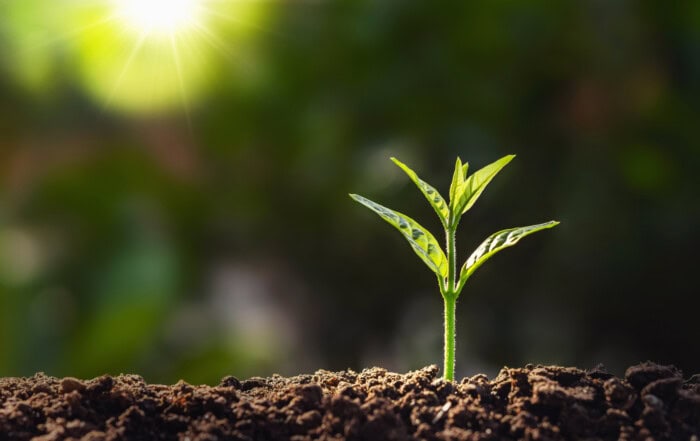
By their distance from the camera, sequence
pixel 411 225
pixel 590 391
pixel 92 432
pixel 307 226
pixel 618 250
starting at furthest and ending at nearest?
1. pixel 307 226
2. pixel 618 250
3. pixel 411 225
4. pixel 590 391
5. pixel 92 432

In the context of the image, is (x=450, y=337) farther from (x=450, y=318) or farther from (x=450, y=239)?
(x=450, y=239)

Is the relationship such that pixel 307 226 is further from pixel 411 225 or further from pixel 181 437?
pixel 181 437

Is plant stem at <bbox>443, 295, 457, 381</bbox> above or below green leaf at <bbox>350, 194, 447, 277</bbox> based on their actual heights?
below

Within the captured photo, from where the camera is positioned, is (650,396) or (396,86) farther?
(396,86)

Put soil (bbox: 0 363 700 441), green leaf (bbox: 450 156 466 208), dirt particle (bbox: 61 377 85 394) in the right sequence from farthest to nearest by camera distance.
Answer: green leaf (bbox: 450 156 466 208) < dirt particle (bbox: 61 377 85 394) < soil (bbox: 0 363 700 441)

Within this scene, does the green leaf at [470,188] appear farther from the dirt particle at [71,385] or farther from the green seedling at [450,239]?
the dirt particle at [71,385]

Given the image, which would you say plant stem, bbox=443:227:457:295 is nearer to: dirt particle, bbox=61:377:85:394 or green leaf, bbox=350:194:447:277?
green leaf, bbox=350:194:447:277

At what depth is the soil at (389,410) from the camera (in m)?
1.15

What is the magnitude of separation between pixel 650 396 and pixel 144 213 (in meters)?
2.31

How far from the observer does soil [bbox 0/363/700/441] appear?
1149 mm

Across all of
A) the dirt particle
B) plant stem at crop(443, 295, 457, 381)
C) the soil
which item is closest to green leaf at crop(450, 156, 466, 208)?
plant stem at crop(443, 295, 457, 381)

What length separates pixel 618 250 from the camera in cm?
289

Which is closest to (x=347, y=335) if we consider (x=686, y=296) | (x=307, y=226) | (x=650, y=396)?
(x=307, y=226)

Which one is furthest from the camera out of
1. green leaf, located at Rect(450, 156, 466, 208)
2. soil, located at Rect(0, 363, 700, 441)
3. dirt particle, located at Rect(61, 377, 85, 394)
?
green leaf, located at Rect(450, 156, 466, 208)
